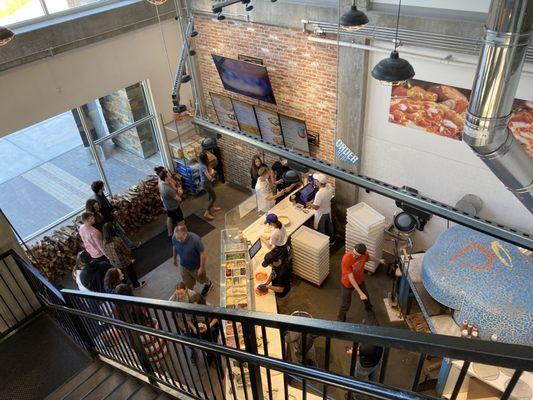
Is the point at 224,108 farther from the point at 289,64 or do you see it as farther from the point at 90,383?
the point at 90,383

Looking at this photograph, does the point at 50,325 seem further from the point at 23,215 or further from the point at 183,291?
the point at 23,215

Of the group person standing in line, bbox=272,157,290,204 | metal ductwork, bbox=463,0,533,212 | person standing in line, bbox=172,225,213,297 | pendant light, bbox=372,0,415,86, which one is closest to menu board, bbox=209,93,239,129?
person standing in line, bbox=272,157,290,204

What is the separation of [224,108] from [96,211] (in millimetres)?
3589

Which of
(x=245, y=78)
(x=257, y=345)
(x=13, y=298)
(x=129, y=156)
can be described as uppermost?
(x=257, y=345)

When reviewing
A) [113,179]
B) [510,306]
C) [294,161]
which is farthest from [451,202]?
[113,179]

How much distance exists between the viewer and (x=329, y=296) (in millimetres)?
7039

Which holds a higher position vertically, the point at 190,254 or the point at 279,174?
the point at 190,254

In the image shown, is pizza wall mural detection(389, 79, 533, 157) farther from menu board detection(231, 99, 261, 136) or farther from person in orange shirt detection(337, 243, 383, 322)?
menu board detection(231, 99, 261, 136)

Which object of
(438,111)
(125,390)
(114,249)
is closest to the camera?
(125,390)

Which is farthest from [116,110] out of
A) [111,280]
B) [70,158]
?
[111,280]

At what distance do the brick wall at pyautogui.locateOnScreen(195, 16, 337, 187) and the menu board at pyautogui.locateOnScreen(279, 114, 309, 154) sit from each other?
0.36 ft

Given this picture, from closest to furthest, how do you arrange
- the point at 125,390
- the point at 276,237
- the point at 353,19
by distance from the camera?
1. the point at 125,390
2. the point at 353,19
3. the point at 276,237

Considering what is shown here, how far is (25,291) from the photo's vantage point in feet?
17.3

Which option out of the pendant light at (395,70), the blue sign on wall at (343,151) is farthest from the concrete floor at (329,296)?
the pendant light at (395,70)
